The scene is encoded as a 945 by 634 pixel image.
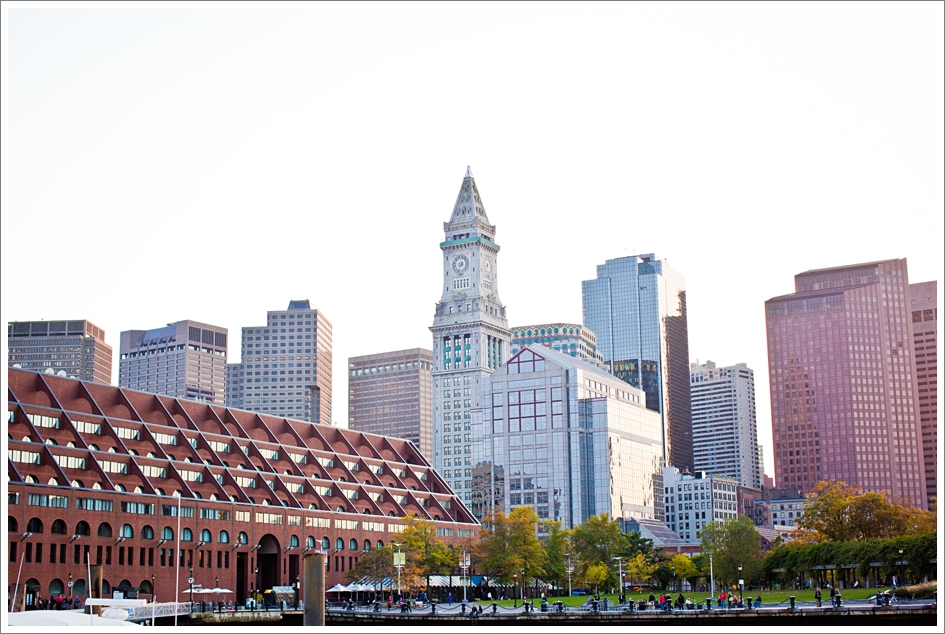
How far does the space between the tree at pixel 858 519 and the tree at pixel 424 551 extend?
53545mm

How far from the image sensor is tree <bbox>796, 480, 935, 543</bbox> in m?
165

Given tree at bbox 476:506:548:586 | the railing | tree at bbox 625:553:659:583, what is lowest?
the railing

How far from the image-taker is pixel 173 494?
13900 centimetres

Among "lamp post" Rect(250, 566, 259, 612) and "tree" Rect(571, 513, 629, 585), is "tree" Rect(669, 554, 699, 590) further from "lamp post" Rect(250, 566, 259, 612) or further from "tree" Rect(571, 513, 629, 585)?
"lamp post" Rect(250, 566, 259, 612)

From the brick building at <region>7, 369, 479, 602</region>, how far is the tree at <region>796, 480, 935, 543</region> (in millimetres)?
53353

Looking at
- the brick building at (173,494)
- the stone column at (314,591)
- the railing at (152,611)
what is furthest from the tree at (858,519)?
the stone column at (314,591)

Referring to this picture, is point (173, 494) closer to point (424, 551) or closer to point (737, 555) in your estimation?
point (424, 551)

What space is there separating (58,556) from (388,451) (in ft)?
257

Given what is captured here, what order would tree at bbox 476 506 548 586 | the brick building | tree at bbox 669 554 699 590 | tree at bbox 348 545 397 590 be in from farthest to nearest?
tree at bbox 669 554 699 590, tree at bbox 476 506 548 586, tree at bbox 348 545 397 590, the brick building

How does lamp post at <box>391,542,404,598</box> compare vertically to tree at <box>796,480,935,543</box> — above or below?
below

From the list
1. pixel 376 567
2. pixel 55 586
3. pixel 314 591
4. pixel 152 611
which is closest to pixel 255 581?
pixel 376 567

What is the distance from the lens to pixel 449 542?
589 feet

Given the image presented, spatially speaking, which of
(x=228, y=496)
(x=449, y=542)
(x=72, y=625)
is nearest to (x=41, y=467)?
(x=228, y=496)

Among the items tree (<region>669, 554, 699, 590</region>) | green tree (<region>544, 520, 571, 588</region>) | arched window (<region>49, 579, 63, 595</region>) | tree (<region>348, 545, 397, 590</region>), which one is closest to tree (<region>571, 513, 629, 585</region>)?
green tree (<region>544, 520, 571, 588</region>)
